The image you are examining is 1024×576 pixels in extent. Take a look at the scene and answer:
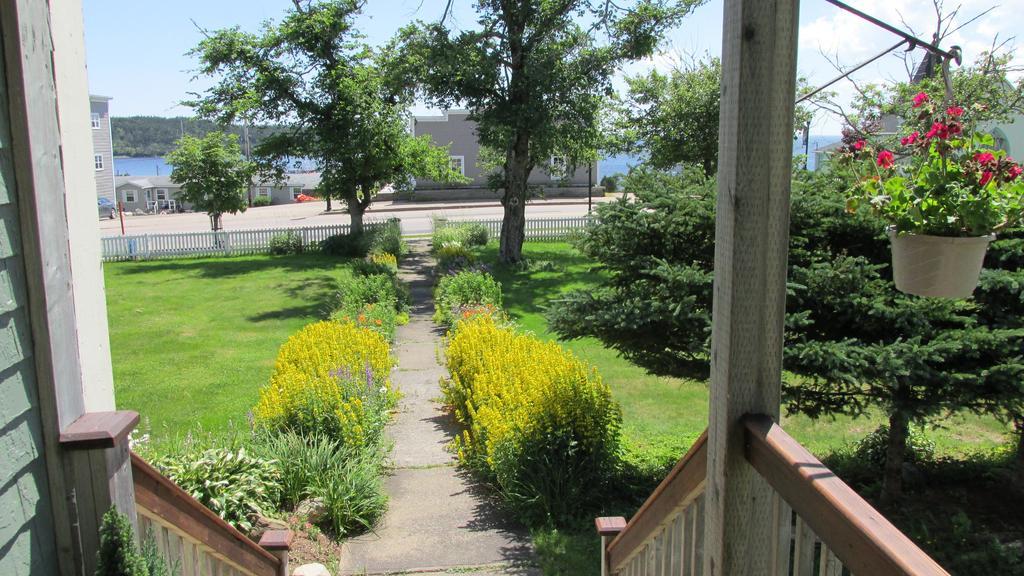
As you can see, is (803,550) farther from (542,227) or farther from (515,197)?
(542,227)

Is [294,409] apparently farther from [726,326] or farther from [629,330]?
[726,326]

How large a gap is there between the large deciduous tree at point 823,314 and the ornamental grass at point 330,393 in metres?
1.85

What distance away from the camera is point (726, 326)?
1.73 metres

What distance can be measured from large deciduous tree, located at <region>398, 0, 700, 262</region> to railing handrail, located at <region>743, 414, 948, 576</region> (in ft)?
46.6

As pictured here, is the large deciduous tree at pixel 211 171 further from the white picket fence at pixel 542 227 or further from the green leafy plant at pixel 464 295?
the green leafy plant at pixel 464 295

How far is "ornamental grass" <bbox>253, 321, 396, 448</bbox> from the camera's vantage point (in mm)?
6223

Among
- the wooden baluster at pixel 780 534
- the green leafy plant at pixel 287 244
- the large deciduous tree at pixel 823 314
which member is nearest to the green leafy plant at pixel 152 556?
the wooden baluster at pixel 780 534

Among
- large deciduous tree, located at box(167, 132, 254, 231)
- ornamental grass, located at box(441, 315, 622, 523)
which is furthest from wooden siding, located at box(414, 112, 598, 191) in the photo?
ornamental grass, located at box(441, 315, 622, 523)

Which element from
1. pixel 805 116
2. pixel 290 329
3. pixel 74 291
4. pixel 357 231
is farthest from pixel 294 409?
pixel 357 231

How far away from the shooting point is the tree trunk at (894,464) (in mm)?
5594

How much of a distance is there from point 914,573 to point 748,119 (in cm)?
95

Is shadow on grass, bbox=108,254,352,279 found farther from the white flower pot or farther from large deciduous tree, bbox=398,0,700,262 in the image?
the white flower pot

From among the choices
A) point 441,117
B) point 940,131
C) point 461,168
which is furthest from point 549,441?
point 441,117

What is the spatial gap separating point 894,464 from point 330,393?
434cm
